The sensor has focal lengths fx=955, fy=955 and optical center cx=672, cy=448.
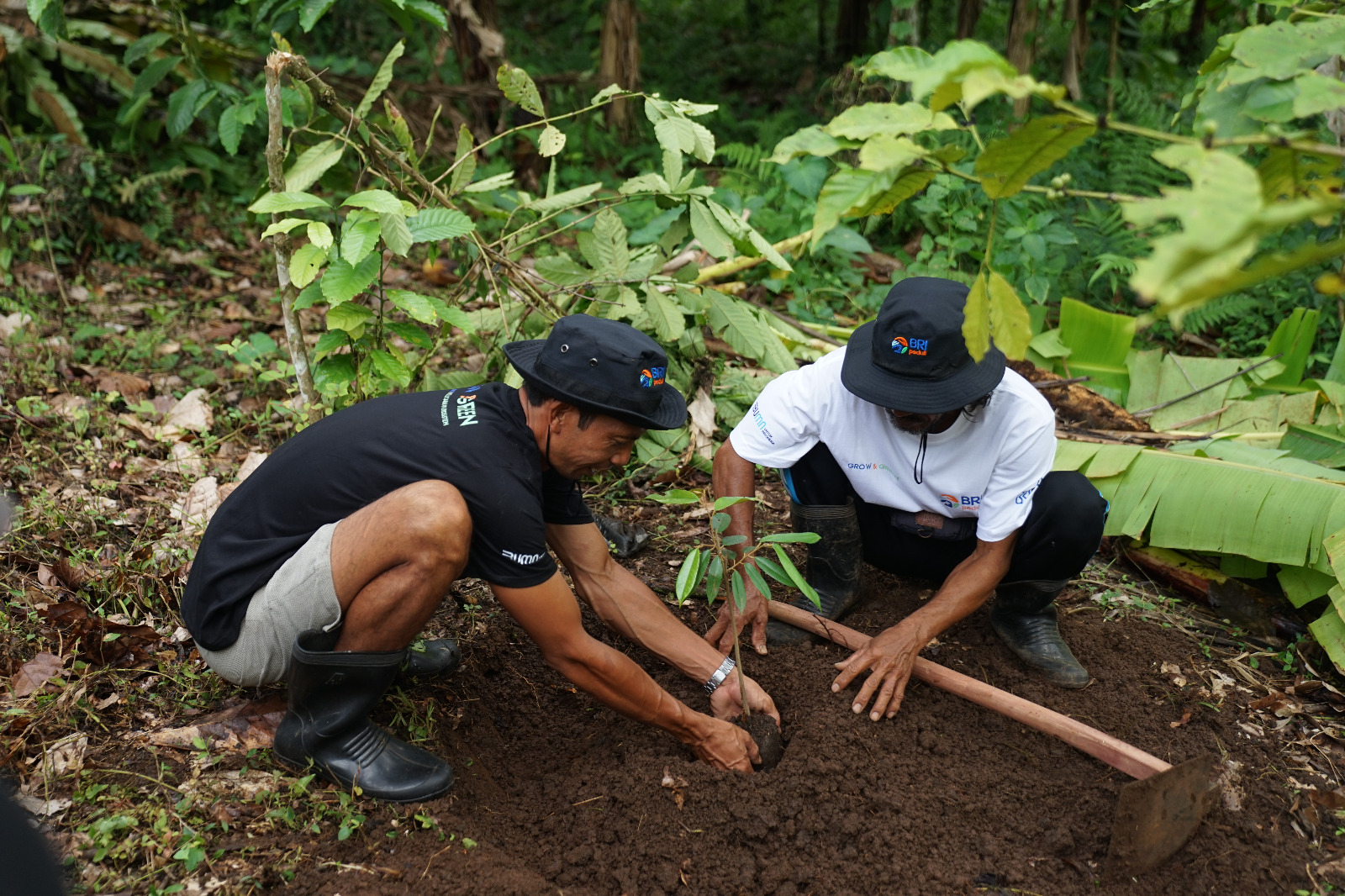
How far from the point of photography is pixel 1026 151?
1.32m

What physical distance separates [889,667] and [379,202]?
1.92 metres

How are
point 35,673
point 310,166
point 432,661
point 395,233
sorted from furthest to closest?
point 310,166 < point 395,233 < point 432,661 < point 35,673

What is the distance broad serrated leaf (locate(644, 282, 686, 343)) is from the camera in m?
3.42

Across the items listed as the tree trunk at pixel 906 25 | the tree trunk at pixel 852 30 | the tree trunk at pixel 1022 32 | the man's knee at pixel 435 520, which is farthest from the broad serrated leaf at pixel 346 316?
the tree trunk at pixel 852 30

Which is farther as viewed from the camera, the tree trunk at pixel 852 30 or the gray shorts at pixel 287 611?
the tree trunk at pixel 852 30

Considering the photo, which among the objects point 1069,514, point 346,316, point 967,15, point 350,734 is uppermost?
point 967,15

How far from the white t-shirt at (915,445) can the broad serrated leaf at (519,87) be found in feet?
4.55

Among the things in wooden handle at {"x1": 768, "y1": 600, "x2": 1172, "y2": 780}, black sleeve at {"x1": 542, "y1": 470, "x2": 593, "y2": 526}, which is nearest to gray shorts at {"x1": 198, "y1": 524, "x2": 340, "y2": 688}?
black sleeve at {"x1": 542, "y1": 470, "x2": 593, "y2": 526}

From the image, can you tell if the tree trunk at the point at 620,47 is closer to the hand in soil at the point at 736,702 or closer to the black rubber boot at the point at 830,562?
the black rubber boot at the point at 830,562

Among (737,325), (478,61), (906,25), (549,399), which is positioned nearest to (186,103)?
(478,61)

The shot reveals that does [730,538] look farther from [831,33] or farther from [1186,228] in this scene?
[831,33]

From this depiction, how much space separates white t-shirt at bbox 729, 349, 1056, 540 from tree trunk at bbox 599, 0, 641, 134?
4.18m

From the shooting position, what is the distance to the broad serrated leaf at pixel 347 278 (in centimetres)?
281

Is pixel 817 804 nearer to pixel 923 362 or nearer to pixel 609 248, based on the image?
pixel 923 362
